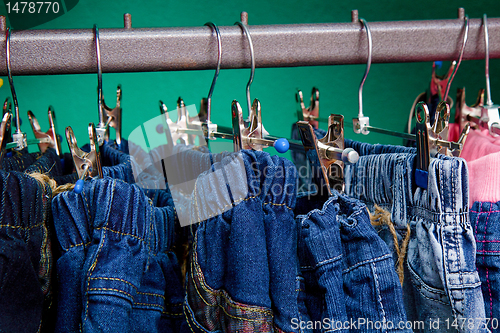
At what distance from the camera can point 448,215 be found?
574 millimetres

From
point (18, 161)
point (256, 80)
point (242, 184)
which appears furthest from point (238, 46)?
point (256, 80)

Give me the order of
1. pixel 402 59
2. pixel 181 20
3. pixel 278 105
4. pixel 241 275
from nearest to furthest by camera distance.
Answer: pixel 241 275 → pixel 402 59 → pixel 181 20 → pixel 278 105

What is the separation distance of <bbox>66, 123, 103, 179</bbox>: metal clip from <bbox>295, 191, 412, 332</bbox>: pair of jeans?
1.12 ft

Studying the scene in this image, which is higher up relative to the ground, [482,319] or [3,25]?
[3,25]

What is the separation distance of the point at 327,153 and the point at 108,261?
0.37 metres

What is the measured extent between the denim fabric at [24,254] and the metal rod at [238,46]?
9.3 inches

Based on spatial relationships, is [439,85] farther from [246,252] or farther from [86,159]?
[86,159]

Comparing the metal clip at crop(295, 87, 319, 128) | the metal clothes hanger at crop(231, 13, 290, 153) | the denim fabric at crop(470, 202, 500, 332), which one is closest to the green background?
the metal clip at crop(295, 87, 319, 128)

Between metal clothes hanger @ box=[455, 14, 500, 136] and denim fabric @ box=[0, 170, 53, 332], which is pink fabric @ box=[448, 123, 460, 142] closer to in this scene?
metal clothes hanger @ box=[455, 14, 500, 136]

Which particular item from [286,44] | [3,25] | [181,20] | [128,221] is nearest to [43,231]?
[128,221]

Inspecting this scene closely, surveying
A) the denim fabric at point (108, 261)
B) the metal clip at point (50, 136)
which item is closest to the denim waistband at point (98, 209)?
the denim fabric at point (108, 261)

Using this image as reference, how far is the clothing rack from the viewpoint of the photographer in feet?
2.17

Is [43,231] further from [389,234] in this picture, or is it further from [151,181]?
[389,234]

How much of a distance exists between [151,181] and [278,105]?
802 millimetres
